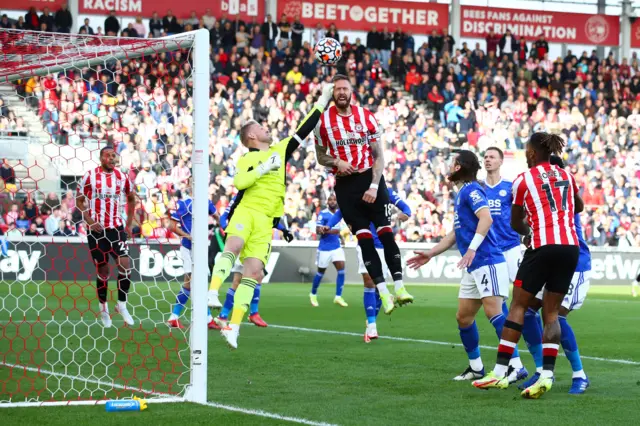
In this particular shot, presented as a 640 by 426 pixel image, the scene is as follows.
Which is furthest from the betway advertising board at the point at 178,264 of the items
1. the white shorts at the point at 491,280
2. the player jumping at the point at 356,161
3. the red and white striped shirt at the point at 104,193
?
the white shorts at the point at 491,280

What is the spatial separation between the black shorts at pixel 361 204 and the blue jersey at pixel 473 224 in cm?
174

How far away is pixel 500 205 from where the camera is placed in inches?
367

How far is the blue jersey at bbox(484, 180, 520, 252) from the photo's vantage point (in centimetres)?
928

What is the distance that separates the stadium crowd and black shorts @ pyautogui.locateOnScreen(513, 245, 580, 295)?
54.2 feet

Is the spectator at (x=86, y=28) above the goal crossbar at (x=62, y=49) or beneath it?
above

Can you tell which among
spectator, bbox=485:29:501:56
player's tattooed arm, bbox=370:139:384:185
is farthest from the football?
spectator, bbox=485:29:501:56

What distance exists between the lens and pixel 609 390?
805cm

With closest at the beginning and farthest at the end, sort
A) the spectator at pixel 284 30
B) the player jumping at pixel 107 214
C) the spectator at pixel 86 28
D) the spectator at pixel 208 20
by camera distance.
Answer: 1. the player jumping at pixel 107 214
2. the spectator at pixel 86 28
3. the spectator at pixel 208 20
4. the spectator at pixel 284 30

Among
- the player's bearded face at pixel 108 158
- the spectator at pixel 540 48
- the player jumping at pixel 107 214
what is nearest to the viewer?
the player's bearded face at pixel 108 158

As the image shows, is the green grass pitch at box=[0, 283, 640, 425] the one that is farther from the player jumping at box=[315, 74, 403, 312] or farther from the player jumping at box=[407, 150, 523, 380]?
the player jumping at box=[315, 74, 403, 312]

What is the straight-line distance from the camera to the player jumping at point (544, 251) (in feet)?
24.5

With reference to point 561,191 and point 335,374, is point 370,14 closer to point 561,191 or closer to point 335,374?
point 335,374

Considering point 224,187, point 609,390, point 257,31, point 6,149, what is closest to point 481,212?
point 609,390

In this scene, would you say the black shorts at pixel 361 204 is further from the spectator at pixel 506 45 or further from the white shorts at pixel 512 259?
the spectator at pixel 506 45
